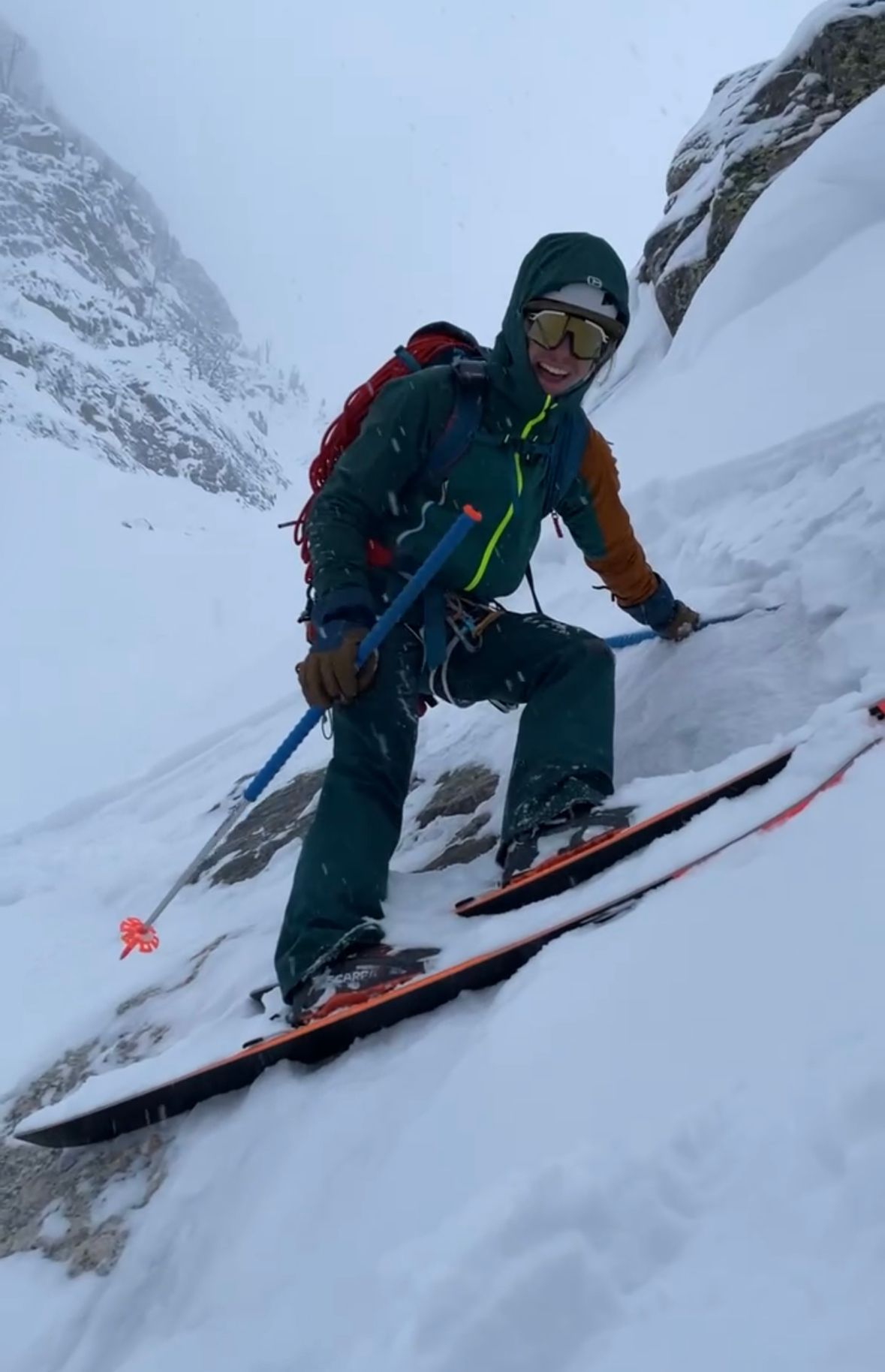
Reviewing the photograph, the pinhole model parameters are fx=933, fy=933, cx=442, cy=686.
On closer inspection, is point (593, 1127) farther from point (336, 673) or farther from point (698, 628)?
point (698, 628)

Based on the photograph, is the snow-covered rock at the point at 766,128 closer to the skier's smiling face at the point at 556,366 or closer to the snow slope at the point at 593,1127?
the snow slope at the point at 593,1127

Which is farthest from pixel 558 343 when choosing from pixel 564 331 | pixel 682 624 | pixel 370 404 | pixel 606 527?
pixel 682 624

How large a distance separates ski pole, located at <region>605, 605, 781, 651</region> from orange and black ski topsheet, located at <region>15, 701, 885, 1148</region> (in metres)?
1.29

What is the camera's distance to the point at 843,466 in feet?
13.6

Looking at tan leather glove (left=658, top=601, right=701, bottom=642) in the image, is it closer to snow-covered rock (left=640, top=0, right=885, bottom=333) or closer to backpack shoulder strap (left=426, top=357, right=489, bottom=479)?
backpack shoulder strap (left=426, top=357, right=489, bottom=479)

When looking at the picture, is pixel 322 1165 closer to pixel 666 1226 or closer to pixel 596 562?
pixel 666 1226

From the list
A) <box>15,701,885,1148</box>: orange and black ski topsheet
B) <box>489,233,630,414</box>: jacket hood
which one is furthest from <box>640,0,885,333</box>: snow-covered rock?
<box>15,701,885,1148</box>: orange and black ski topsheet

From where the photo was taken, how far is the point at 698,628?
11.8 feet

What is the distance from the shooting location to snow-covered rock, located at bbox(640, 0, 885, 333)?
977cm

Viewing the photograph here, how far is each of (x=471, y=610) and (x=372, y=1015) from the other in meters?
1.39

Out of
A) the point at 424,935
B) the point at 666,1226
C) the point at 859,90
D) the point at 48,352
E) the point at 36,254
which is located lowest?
the point at 666,1226

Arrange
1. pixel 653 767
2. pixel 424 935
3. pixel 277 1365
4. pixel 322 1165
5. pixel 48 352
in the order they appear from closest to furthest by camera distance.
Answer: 1. pixel 277 1365
2. pixel 322 1165
3. pixel 424 935
4. pixel 653 767
5. pixel 48 352

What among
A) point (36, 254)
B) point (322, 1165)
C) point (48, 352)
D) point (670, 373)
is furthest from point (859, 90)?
point (36, 254)

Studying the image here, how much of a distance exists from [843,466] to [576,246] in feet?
6.68
